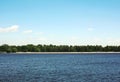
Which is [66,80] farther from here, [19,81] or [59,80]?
[19,81]

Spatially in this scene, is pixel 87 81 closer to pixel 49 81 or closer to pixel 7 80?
pixel 49 81

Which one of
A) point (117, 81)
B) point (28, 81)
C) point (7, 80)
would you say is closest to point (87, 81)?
point (117, 81)

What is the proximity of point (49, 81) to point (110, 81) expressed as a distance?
9742 millimetres

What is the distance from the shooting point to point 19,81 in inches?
1964

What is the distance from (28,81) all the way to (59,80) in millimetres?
5091

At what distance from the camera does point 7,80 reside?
5147 cm

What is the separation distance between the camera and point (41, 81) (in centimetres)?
5012

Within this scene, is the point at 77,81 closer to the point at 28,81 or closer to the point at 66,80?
the point at 66,80

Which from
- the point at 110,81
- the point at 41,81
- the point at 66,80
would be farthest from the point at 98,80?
the point at 41,81

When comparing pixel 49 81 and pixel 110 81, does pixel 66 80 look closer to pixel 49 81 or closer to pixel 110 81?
pixel 49 81

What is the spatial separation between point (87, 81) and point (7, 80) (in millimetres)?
13138

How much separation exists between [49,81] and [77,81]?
4495 mm

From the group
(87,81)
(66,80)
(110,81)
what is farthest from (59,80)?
(110,81)

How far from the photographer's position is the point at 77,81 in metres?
50.2
